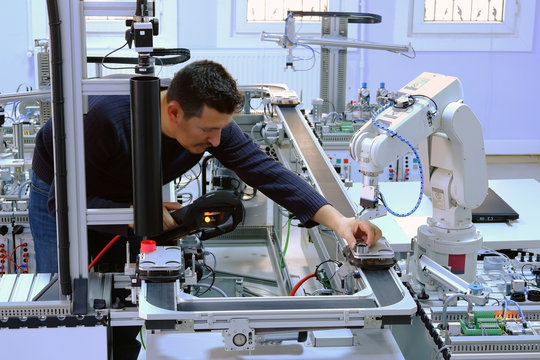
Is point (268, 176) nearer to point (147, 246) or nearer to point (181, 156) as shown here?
point (181, 156)

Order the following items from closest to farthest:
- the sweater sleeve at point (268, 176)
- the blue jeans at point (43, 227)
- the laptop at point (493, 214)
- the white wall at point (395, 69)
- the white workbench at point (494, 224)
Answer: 1. the sweater sleeve at point (268, 176)
2. the blue jeans at point (43, 227)
3. the white workbench at point (494, 224)
4. the laptop at point (493, 214)
5. the white wall at point (395, 69)

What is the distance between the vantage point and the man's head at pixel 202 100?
6.19ft

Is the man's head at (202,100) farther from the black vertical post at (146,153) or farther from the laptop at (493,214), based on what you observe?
the laptop at (493,214)

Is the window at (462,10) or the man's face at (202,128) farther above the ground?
the window at (462,10)

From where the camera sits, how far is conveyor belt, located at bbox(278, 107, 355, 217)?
238 centimetres

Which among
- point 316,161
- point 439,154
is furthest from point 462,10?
point 439,154

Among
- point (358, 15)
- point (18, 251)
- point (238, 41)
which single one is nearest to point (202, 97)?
point (18, 251)

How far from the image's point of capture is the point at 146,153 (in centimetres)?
172

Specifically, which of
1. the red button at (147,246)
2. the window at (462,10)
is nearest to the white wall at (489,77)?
the window at (462,10)

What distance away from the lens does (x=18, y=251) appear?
11.0ft

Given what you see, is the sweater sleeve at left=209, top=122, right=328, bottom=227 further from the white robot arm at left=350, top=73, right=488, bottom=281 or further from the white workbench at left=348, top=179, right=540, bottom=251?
the white workbench at left=348, top=179, right=540, bottom=251

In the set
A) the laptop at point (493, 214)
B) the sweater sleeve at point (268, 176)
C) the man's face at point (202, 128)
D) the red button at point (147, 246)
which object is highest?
the man's face at point (202, 128)

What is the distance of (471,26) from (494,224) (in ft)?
13.9

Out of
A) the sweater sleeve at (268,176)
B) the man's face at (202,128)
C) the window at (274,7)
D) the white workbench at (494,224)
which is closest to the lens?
the man's face at (202,128)
